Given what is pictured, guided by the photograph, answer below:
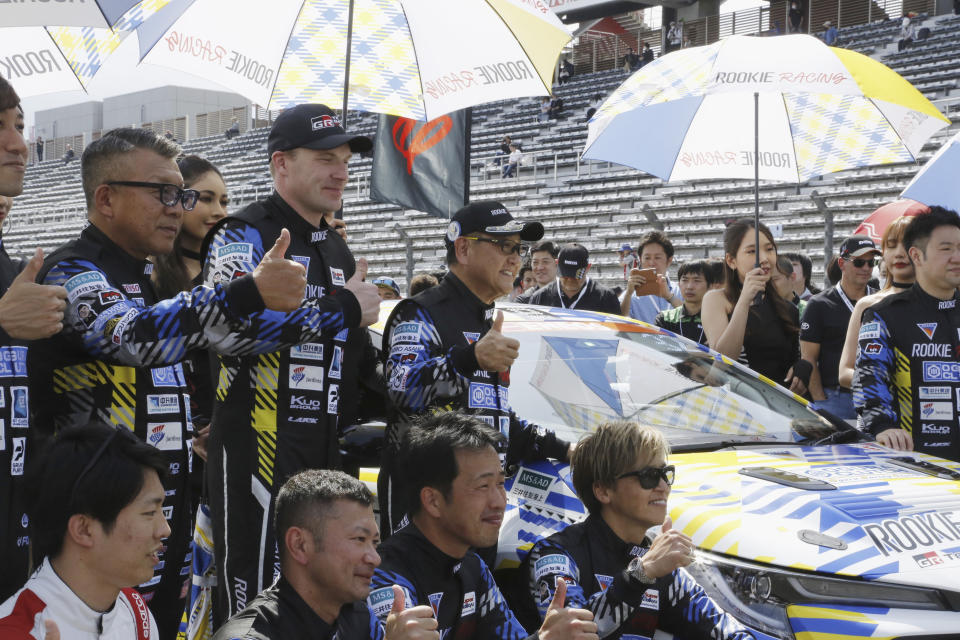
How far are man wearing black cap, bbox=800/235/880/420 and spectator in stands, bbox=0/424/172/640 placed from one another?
13.9ft

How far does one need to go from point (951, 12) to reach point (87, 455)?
27.6m

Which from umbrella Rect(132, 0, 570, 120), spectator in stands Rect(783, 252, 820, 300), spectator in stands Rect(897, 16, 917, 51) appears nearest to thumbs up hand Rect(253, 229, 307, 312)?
umbrella Rect(132, 0, 570, 120)

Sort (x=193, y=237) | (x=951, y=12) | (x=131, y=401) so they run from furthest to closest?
(x=951, y=12), (x=193, y=237), (x=131, y=401)

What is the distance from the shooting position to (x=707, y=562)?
125 inches

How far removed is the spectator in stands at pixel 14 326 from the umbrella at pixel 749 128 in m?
4.14

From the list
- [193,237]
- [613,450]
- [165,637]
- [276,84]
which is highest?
[276,84]

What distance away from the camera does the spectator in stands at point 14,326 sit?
2.49 meters

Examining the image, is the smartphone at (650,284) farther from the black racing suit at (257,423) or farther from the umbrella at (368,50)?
the black racing suit at (257,423)

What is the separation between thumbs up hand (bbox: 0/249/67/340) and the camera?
248 centimetres

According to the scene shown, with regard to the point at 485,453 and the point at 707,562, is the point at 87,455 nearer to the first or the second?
the point at 485,453

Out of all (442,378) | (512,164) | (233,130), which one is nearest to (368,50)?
(442,378)

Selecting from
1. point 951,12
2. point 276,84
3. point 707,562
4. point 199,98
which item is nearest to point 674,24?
point 951,12

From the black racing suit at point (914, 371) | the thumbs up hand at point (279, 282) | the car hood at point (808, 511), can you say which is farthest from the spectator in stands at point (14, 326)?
the black racing suit at point (914, 371)

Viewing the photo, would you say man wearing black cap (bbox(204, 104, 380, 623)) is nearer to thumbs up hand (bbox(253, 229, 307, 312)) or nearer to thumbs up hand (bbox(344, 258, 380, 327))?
thumbs up hand (bbox(344, 258, 380, 327))
